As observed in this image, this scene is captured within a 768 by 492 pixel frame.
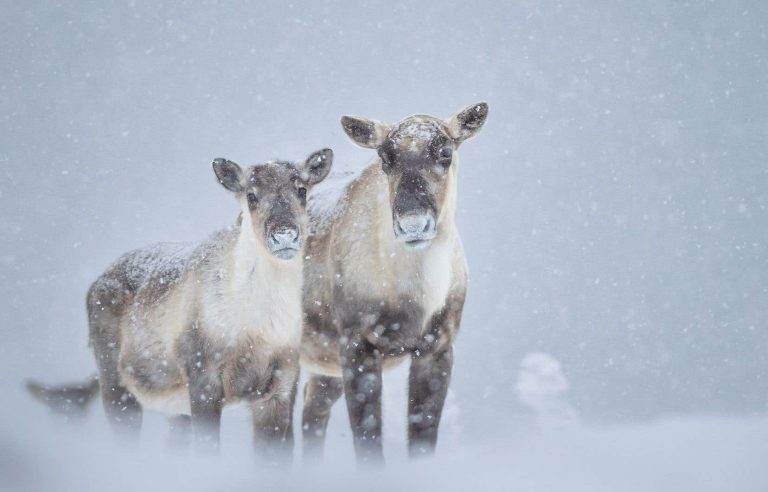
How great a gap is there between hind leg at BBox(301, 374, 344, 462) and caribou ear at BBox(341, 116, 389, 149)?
3166mm

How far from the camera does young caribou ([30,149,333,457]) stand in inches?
334

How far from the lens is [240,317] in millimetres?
8578

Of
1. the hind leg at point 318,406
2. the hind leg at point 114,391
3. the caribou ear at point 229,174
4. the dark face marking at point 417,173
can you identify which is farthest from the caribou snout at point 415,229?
the hind leg at point 114,391

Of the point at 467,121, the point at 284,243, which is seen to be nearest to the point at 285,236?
the point at 284,243

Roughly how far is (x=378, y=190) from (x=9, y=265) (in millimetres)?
41855

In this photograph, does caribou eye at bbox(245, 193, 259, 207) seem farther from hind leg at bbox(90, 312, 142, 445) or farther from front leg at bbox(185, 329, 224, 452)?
hind leg at bbox(90, 312, 142, 445)

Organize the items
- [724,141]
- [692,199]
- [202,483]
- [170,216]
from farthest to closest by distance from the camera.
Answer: [724,141] < [692,199] < [170,216] < [202,483]

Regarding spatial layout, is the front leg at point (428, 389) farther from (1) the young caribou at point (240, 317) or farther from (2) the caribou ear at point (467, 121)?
(2) the caribou ear at point (467, 121)

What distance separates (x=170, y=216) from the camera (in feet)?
203

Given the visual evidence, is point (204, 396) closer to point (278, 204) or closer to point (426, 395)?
point (278, 204)

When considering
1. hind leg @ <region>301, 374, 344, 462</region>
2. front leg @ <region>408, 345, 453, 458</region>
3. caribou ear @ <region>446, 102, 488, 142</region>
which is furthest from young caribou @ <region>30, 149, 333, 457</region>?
hind leg @ <region>301, 374, 344, 462</region>

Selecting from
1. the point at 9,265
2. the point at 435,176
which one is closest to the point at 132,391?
the point at 435,176

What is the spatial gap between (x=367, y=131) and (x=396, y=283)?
51.6 inches

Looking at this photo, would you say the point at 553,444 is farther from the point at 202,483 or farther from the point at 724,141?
the point at 724,141
